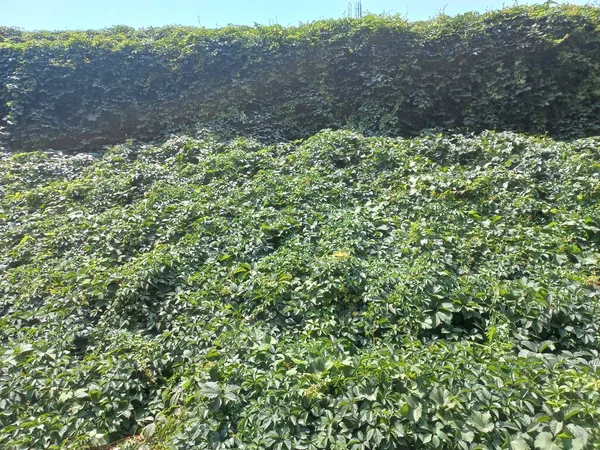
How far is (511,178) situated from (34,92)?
824 cm

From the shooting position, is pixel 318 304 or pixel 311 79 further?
pixel 311 79

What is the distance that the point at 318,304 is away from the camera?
9.60 ft

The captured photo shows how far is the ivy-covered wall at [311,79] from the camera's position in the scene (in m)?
6.75

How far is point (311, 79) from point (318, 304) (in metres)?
6.00

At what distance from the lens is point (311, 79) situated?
789 cm

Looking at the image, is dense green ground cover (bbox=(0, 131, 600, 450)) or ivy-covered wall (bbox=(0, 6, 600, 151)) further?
ivy-covered wall (bbox=(0, 6, 600, 151))

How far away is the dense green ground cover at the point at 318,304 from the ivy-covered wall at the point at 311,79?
85.5 inches

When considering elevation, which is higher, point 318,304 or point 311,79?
point 311,79

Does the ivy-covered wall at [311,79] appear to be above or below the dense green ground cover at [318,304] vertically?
above

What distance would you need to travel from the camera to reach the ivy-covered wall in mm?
6750

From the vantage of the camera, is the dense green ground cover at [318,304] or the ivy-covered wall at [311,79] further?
the ivy-covered wall at [311,79]

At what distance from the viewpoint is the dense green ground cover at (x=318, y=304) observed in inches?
A: 82.0

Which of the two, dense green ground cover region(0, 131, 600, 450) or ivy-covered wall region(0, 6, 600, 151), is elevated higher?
ivy-covered wall region(0, 6, 600, 151)

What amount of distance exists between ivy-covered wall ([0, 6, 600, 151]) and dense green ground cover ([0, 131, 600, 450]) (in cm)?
217
